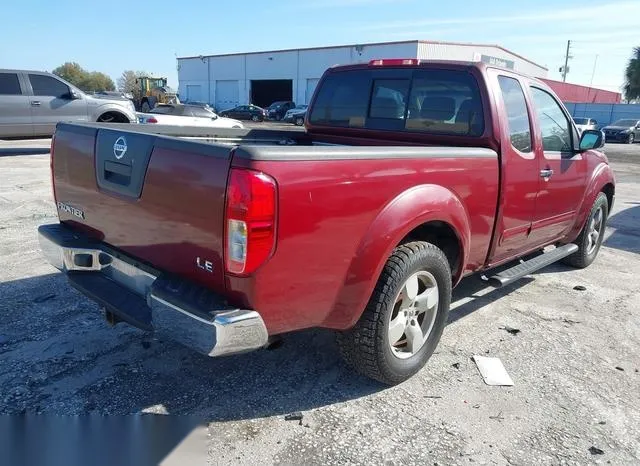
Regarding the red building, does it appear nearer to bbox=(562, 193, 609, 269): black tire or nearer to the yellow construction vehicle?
the yellow construction vehicle

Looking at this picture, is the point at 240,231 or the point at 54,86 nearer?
the point at 240,231

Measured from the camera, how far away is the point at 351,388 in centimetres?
323

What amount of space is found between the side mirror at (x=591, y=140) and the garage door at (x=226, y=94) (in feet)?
185

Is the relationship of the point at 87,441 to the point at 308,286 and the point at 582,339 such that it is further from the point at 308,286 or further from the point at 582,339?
the point at 582,339

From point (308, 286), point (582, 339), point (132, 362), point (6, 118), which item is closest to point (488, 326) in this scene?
point (582, 339)

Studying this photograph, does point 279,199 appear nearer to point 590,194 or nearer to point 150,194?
point 150,194

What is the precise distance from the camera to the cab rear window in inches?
152

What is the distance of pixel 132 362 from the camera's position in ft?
11.0

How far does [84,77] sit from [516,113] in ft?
310

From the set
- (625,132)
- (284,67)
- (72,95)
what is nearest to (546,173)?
(72,95)

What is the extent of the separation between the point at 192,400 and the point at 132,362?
0.61 meters

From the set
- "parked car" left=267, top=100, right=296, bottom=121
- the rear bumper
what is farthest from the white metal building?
the rear bumper

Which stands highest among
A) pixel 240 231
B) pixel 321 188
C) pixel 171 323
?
pixel 321 188

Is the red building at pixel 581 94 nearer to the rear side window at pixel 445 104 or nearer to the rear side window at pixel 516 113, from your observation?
the rear side window at pixel 516 113
